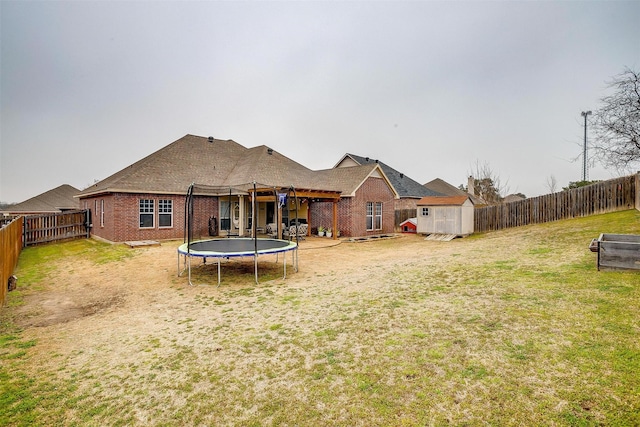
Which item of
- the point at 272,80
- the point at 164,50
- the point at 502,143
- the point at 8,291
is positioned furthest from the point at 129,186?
the point at 502,143

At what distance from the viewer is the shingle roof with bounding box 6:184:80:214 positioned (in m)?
37.5

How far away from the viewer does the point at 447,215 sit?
66.5 ft

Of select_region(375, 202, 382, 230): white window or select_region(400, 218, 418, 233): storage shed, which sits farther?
select_region(400, 218, 418, 233): storage shed

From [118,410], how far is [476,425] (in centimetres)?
356

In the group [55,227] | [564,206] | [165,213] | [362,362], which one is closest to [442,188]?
[564,206]

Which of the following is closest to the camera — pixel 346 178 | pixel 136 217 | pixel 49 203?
pixel 136 217

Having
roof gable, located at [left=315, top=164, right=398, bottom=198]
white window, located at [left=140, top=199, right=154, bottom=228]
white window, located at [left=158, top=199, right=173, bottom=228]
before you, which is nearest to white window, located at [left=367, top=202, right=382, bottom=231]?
roof gable, located at [left=315, top=164, right=398, bottom=198]

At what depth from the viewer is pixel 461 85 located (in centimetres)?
2148

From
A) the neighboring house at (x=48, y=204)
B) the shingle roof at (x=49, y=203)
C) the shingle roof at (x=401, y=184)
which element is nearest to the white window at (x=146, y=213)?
the shingle roof at (x=401, y=184)

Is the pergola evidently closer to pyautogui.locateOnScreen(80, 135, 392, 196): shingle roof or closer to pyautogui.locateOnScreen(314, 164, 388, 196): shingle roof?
pyautogui.locateOnScreen(314, 164, 388, 196): shingle roof

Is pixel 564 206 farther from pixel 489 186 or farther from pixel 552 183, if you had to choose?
pixel 552 183

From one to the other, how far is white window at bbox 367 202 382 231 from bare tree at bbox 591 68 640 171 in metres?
12.1

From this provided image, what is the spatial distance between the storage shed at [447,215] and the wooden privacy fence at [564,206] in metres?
1.29

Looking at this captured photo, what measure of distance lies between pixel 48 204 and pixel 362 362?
1975 inches
